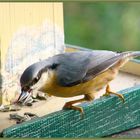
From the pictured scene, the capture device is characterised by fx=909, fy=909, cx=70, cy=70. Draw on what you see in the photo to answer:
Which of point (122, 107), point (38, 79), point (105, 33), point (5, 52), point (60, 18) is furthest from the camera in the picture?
point (105, 33)

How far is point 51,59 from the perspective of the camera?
4.67m

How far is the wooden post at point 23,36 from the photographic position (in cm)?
529

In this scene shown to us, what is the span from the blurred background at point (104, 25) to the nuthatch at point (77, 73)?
1.56m

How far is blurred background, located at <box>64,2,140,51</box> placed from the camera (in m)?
6.45

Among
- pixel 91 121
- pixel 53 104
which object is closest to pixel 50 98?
pixel 53 104

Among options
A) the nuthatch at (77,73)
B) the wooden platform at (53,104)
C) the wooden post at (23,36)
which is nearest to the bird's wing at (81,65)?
the nuthatch at (77,73)

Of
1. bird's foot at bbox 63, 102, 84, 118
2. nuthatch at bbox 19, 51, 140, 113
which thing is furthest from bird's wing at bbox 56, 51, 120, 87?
bird's foot at bbox 63, 102, 84, 118

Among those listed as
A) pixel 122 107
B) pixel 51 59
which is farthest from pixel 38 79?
pixel 122 107

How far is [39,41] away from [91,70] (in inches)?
32.8

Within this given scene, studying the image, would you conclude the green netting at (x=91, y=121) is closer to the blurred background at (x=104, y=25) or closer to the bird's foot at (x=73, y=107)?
the bird's foot at (x=73, y=107)

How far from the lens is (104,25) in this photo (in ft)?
21.7

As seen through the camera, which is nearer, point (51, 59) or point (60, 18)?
point (51, 59)

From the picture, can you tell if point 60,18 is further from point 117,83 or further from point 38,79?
point 38,79

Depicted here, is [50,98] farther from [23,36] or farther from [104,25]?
[104,25]
